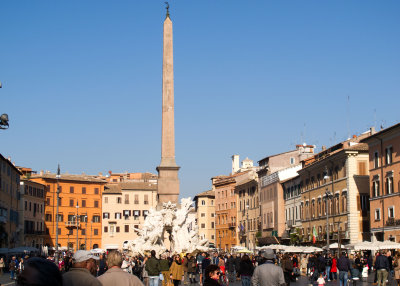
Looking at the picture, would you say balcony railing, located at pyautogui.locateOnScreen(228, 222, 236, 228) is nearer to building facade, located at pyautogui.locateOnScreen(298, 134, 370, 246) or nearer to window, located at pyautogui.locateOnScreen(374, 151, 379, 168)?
building facade, located at pyautogui.locateOnScreen(298, 134, 370, 246)

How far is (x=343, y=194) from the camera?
52.6m

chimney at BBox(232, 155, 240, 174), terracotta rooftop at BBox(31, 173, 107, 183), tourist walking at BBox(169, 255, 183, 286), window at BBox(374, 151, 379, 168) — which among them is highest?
chimney at BBox(232, 155, 240, 174)

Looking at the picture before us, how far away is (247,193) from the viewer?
88.2 meters

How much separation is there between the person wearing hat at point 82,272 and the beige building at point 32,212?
232 feet

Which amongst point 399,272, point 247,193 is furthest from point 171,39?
point 247,193

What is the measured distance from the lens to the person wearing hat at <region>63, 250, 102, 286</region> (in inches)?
200

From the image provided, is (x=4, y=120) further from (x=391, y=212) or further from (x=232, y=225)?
(x=232, y=225)

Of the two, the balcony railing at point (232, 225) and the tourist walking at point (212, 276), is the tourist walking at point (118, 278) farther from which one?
the balcony railing at point (232, 225)

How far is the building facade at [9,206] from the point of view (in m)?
59.2

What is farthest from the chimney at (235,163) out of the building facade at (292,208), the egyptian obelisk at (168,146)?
the egyptian obelisk at (168,146)

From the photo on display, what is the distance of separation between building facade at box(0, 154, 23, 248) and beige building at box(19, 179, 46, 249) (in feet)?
7.10

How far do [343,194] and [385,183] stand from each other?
665cm

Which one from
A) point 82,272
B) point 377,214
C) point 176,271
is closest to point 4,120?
point 176,271

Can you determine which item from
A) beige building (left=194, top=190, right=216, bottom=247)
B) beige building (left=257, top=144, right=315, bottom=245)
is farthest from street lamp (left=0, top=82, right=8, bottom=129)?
beige building (left=194, top=190, right=216, bottom=247)
